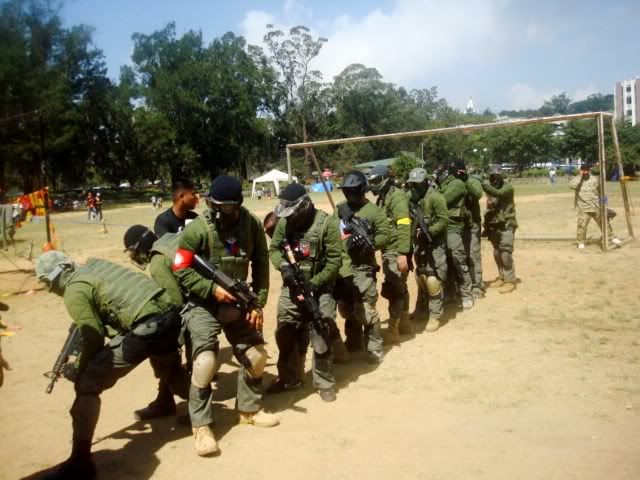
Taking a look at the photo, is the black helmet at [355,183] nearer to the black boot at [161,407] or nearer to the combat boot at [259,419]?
the combat boot at [259,419]

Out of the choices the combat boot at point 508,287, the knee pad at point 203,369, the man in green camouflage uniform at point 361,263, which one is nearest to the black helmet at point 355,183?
the man in green camouflage uniform at point 361,263

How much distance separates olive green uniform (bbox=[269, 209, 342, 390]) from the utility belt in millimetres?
1292

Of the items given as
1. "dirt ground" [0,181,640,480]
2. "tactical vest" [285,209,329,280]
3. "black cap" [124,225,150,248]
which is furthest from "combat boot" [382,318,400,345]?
"black cap" [124,225,150,248]

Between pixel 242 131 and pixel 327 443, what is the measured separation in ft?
205

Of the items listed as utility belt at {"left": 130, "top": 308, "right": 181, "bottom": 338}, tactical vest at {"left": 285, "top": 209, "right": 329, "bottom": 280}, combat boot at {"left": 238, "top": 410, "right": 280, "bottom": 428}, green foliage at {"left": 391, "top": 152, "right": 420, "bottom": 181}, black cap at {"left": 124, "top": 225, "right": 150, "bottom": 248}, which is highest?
green foliage at {"left": 391, "top": 152, "right": 420, "bottom": 181}

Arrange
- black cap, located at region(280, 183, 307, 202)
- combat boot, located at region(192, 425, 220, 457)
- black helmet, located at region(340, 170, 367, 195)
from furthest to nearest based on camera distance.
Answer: black helmet, located at region(340, 170, 367, 195) → black cap, located at region(280, 183, 307, 202) → combat boot, located at region(192, 425, 220, 457)

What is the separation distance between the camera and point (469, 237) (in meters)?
8.26

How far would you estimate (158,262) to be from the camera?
471 cm

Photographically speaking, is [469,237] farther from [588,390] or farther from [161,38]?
[161,38]

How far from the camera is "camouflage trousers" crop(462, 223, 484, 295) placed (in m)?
8.25

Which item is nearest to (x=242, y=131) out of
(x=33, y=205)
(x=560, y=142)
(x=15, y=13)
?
(x=560, y=142)

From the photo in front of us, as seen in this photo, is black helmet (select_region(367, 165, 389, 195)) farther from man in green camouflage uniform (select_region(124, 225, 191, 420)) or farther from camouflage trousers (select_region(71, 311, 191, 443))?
camouflage trousers (select_region(71, 311, 191, 443))

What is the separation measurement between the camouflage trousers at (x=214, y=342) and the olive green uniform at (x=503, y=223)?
5383 mm

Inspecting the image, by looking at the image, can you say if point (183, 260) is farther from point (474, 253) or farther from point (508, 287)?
point (508, 287)
